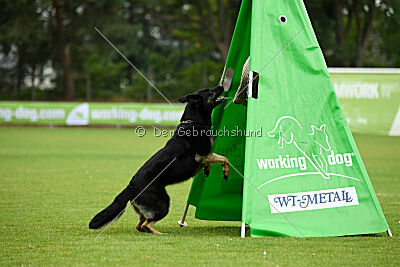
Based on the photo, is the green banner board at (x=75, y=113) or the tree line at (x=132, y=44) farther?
the tree line at (x=132, y=44)

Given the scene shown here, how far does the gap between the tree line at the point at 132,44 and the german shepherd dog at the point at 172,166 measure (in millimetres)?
27472

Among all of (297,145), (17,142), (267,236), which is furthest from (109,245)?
(17,142)

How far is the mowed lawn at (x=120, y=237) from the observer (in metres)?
5.17

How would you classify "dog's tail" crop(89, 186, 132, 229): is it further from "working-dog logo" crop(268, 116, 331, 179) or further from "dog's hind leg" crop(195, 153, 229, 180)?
"working-dog logo" crop(268, 116, 331, 179)

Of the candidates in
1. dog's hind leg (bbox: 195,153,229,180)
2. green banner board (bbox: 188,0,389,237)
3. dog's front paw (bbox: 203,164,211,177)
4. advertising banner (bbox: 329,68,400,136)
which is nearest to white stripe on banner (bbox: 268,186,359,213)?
green banner board (bbox: 188,0,389,237)

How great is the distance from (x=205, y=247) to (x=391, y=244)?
2.10 meters

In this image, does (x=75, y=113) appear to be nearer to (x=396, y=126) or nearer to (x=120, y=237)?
(x=396, y=126)

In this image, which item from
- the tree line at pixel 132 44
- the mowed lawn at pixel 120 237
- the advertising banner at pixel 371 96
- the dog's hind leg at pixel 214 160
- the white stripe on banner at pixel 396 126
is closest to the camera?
the mowed lawn at pixel 120 237

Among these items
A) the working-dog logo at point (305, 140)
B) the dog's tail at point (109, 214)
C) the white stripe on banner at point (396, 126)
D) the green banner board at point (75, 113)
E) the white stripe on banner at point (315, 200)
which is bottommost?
the green banner board at point (75, 113)

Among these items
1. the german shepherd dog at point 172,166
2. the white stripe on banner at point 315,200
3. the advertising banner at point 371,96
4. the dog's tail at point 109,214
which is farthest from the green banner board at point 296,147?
the advertising banner at point 371,96

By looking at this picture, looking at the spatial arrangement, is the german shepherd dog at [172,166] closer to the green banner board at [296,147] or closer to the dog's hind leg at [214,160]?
the dog's hind leg at [214,160]

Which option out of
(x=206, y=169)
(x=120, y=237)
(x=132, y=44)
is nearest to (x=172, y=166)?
(x=206, y=169)

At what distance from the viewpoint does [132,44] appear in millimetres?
42219

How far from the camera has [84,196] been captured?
9805mm
